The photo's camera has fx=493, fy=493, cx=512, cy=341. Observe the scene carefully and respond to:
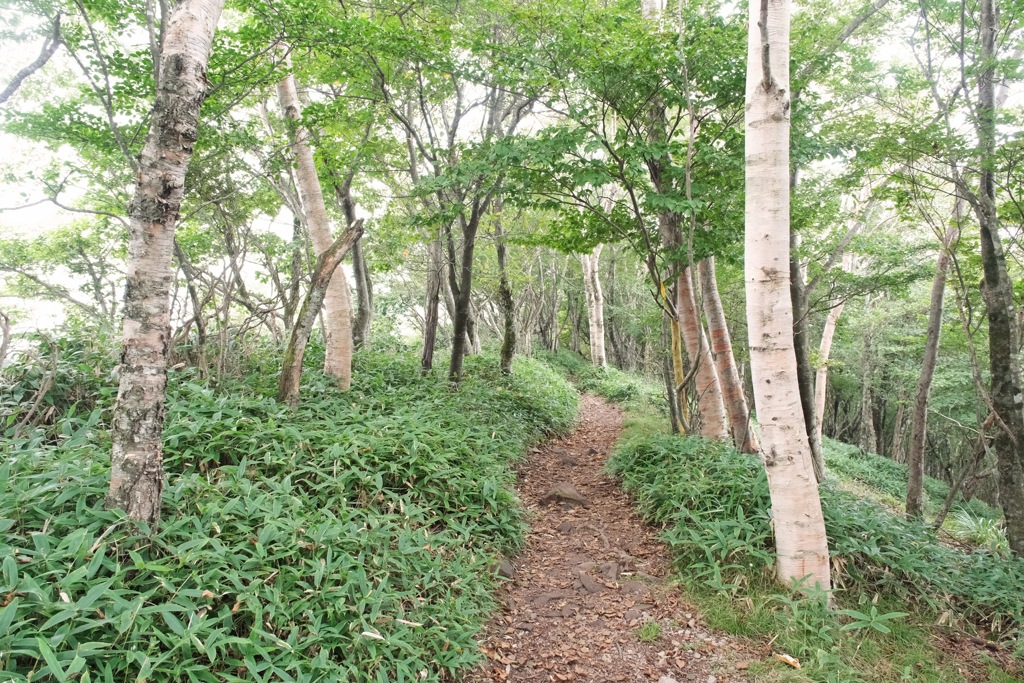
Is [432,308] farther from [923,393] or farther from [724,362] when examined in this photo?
[923,393]

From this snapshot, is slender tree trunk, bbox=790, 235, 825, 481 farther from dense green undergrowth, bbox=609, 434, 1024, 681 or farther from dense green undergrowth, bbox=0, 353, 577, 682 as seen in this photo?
dense green undergrowth, bbox=0, 353, 577, 682

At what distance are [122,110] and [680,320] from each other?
7235 mm

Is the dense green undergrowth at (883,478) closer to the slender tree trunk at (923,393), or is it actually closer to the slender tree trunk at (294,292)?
the slender tree trunk at (923,393)

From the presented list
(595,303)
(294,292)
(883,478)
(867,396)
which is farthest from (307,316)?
(867,396)

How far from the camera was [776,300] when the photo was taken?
3414 mm

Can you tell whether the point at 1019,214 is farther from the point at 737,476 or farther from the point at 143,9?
the point at 143,9

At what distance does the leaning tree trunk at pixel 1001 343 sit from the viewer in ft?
15.8

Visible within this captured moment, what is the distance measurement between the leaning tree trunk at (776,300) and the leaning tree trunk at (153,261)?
134 inches

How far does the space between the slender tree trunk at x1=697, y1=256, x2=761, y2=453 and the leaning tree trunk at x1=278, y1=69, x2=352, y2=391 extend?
4.93 meters

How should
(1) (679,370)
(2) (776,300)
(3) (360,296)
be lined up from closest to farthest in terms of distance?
(2) (776,300) < (1) (679,370) < (3) (360,296)

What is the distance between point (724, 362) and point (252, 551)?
20.1 ft

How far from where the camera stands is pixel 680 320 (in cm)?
689

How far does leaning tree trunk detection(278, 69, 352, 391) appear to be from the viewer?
21.2ft

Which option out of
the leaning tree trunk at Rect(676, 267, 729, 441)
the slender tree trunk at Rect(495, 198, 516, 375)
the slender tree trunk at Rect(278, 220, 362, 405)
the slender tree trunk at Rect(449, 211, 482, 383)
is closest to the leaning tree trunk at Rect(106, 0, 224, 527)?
the slender tree trunk at Rect(278, 220, 362, 405)
